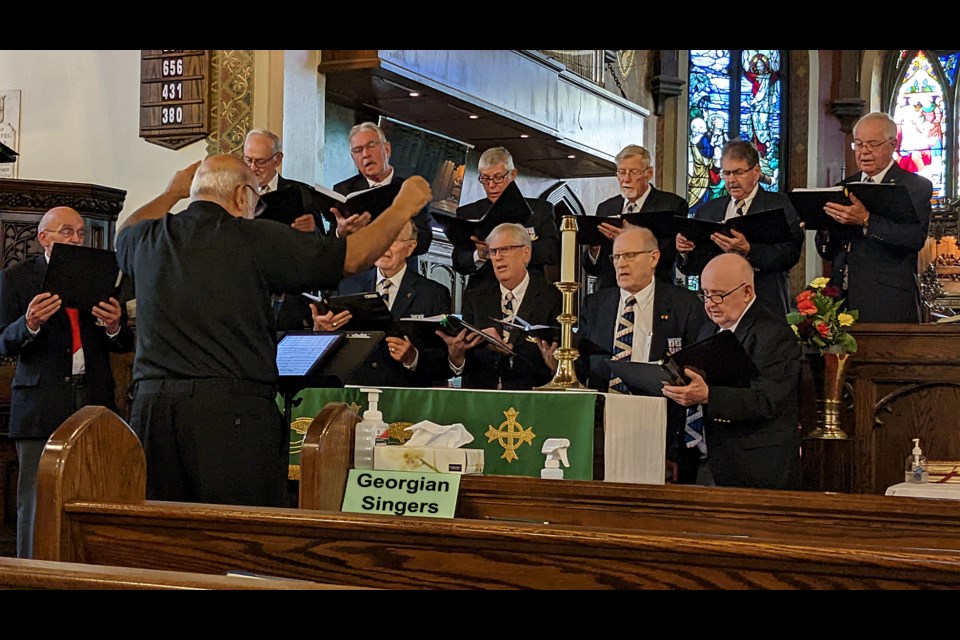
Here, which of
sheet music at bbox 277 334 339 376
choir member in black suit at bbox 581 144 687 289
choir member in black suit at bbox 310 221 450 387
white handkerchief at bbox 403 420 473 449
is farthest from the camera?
choir member in black suit at bbox 581 144 687 289

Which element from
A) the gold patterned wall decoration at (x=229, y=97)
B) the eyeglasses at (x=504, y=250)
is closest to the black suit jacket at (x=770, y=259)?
the eyeglasses at (x=504, y=250)

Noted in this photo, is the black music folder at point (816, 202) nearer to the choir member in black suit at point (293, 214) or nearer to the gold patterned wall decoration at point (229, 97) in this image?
the choir member in black suit at point (293, 214)

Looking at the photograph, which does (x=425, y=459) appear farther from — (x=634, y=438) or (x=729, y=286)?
(x=729, y=286)

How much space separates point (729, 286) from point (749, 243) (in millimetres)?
726

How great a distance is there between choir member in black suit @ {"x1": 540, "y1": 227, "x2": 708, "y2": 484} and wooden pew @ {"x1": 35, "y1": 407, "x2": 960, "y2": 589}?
328 cm

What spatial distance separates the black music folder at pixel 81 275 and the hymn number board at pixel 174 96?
97.0 inches

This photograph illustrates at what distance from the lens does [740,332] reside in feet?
17.1

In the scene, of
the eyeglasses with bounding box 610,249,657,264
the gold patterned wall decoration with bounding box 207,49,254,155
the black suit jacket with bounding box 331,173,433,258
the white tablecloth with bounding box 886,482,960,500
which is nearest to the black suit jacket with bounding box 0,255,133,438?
the black suit jacket with bounding box 331,173,433,258

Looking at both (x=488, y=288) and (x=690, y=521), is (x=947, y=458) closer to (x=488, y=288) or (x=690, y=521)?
(x=488, y=288)

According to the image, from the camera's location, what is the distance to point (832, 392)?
567 centimetres

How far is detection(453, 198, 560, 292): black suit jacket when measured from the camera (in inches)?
255

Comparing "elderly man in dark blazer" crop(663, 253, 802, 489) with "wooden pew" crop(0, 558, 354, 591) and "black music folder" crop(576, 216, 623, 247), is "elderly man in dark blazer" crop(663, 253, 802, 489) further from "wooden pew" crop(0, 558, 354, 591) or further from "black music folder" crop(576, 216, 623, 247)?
"wooden pew" crop(0, 558, 354, 591)

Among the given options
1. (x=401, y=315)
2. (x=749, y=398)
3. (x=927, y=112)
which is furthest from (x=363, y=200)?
(x=927, y=112)
